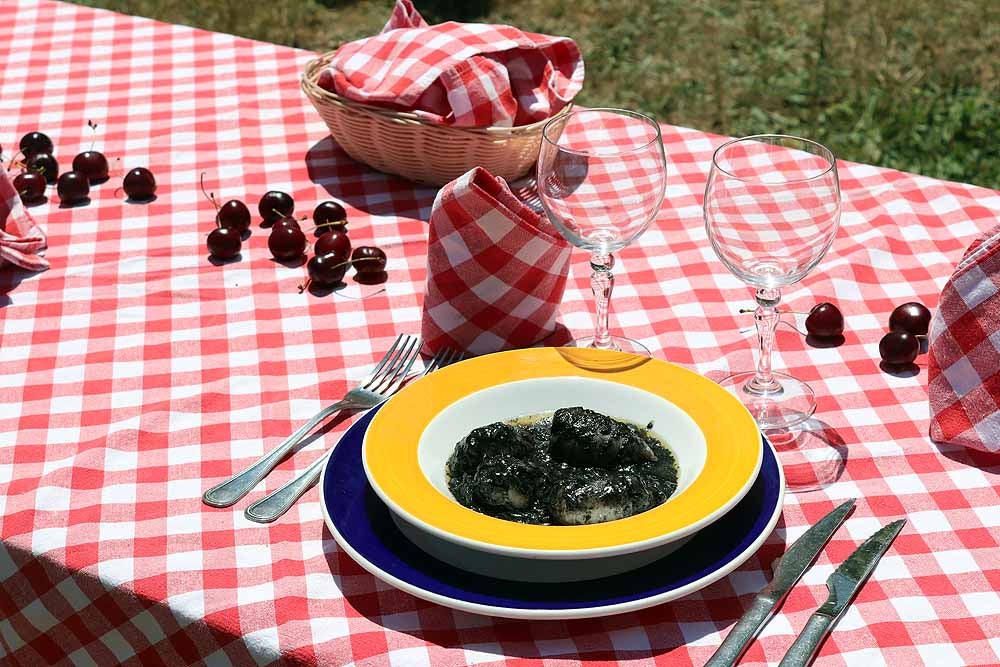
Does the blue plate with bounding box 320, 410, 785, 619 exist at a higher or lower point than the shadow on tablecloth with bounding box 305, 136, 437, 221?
higher

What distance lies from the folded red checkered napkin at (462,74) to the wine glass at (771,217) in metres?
0.58

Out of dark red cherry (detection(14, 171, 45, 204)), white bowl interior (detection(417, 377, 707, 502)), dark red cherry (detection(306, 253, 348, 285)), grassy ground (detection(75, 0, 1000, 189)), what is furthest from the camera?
grassy ground (detection(75, 0, 1000, 189))

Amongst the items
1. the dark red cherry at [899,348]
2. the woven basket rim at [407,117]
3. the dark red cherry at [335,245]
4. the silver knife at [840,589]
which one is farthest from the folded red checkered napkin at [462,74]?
the silver knife at [840,589]

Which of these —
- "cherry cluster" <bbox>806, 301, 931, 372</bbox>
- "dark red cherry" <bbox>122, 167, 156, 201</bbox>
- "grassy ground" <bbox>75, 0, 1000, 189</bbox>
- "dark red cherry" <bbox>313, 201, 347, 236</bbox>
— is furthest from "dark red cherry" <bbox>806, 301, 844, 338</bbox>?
"grassy ground" <bbox>75, 0, 1000, 189</bbox>

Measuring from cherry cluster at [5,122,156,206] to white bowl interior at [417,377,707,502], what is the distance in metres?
0.92

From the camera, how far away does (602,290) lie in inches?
52.1

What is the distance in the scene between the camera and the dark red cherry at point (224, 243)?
1648 mm

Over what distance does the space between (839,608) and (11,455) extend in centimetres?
89

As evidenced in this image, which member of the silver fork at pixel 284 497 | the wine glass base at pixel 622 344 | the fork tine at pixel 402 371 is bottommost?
the fork tine at pixel 402 371

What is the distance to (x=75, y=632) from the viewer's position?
3.72 ft

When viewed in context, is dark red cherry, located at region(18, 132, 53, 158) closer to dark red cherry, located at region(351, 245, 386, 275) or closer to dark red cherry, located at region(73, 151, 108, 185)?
dark red cherry, located at region(73, 151, 108, 185)

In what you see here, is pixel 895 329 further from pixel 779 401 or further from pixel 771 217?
pixel 771 217

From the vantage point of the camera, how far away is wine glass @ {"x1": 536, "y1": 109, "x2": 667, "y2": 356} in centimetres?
120

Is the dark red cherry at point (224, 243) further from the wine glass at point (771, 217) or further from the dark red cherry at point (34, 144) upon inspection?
the wine glass at point (771, 217)
